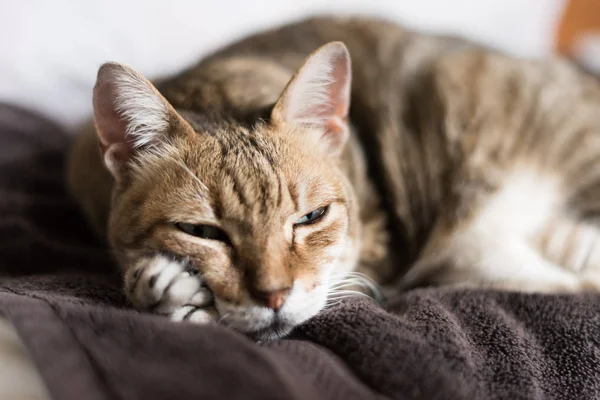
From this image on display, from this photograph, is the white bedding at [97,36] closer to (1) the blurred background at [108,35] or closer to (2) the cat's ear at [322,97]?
(1) the blurred background at [108,35]

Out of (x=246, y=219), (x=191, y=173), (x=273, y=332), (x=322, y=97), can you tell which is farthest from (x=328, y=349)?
(x=322, y=97)

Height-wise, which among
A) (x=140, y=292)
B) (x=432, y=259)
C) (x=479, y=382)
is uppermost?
(x=140, y=292)

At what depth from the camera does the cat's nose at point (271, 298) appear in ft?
3.05

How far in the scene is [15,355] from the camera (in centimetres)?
85

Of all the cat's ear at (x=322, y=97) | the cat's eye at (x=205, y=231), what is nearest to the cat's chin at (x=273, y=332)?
the cat's eye at (x=205, y=231)

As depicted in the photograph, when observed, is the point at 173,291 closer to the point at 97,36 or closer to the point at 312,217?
the point at 312,217

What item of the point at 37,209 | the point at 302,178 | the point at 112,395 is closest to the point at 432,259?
the point at 302,178

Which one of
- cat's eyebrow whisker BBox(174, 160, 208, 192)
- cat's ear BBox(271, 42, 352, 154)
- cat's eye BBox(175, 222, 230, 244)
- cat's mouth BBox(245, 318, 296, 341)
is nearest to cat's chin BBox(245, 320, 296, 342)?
cat's mouth BBox(245, 318, 296, 341)

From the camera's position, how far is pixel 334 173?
121 centimetres

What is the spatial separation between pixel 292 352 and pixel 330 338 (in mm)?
91

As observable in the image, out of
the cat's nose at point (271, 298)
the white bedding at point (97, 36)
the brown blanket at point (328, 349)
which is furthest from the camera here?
the white bedding at point (97, 36)

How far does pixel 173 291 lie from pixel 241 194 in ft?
0.72

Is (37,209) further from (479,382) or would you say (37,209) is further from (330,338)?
(479,382)

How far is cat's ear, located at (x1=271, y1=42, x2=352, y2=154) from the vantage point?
44.6 inches
